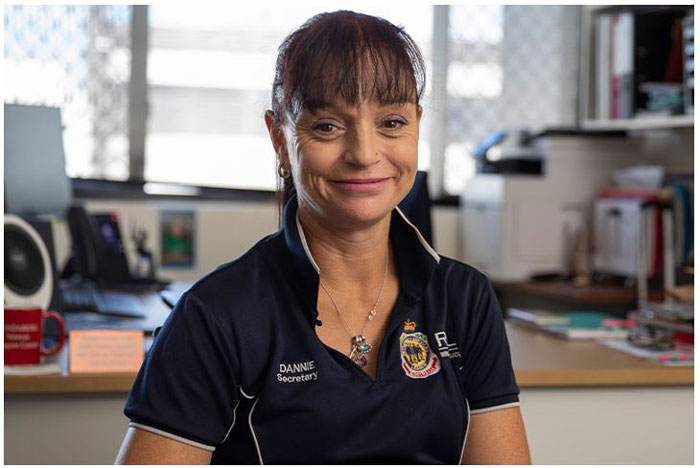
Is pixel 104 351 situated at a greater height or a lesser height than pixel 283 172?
lesser

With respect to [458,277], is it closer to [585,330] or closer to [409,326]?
[409,326]

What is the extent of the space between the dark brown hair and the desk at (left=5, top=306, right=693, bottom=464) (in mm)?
854

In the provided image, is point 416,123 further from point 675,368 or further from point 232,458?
point 675,368

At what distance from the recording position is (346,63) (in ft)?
4.08

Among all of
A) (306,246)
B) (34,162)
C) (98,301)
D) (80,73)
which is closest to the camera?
(306,246)

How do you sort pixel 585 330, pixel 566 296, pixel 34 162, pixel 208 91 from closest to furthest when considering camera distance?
pixel 585 330 < pixel 34 162 < pixel 566 296 < pixel 208 91

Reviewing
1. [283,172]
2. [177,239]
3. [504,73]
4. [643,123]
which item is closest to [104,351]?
[283,172]

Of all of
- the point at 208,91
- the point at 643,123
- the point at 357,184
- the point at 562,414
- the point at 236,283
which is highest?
the point at 208,91

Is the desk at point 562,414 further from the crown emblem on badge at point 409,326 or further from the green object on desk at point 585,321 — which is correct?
the crown emblem on badge at point 409,326

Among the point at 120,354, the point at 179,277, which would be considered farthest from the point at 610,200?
the point at 120,354

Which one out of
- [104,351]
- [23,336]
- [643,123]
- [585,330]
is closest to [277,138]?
[104,351]

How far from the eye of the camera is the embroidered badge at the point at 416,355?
131 centimetres

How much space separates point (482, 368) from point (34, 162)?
Answer: 1.73 meters

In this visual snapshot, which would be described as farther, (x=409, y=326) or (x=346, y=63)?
(x=409, y=326)
